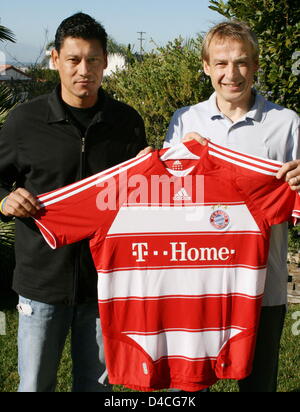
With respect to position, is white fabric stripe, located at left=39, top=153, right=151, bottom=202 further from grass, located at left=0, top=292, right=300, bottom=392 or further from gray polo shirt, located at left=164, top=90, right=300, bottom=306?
grass, located at left=0, top=292, right=300, bottom=392

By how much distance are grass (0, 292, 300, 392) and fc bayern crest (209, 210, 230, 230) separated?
2.12 metres

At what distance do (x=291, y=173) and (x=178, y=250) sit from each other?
728 millimetres

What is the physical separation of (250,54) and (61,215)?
133 centimetres

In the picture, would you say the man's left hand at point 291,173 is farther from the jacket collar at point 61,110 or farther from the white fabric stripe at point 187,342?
the jacket collar at point 61,110

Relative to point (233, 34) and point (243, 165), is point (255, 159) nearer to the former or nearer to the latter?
point (243, 165)

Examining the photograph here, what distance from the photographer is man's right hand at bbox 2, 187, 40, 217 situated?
2775mm

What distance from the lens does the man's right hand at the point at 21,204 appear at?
278cm

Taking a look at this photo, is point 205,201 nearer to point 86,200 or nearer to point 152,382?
point 86,200

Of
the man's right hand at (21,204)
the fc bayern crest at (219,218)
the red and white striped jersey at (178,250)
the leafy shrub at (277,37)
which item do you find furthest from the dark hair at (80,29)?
the leafy shrub at (277,37)

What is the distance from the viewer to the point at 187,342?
295 centimetres

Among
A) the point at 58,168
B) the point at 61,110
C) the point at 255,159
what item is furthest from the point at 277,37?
the point at 58,168
